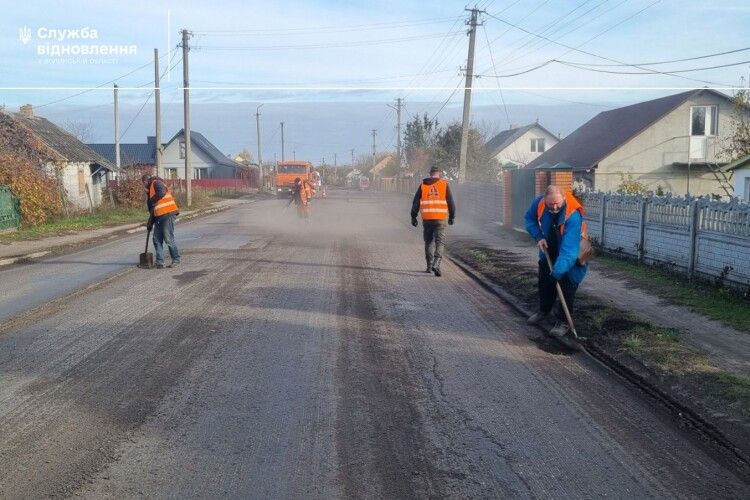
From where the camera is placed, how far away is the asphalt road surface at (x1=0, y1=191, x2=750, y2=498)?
14.4 feet

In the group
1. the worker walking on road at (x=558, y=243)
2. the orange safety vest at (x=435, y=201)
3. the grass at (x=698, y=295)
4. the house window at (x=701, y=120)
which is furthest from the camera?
the house window at (x=701, y=120)

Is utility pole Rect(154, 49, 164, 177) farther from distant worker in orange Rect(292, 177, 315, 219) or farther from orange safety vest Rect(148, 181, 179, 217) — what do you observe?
orange safety vest Rect(148, 181, 179, 217)

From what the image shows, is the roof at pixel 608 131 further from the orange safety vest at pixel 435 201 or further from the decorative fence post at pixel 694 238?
the decorative fence post at pixel 694 238

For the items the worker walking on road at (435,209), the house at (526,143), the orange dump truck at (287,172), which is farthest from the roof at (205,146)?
the worker walking on road at (435,209)

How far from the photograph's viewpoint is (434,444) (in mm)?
4941

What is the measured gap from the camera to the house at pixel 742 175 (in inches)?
848

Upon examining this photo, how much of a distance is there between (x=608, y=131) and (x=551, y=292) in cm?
3338

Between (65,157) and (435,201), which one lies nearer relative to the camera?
(435,201)

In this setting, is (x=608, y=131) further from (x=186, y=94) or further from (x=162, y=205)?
(x=162, y=205)

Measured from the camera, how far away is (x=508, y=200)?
24.5 metres

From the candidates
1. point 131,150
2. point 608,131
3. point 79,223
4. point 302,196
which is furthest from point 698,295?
point 131,150

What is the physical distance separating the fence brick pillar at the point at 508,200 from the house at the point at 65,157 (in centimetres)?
1592

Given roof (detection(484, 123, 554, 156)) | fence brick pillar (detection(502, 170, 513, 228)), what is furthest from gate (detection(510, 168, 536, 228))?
roof (detection(484, 123, 554, 156))

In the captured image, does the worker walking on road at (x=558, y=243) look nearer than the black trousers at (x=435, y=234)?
Yes
